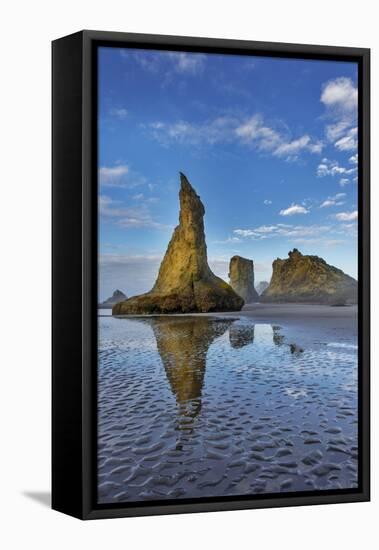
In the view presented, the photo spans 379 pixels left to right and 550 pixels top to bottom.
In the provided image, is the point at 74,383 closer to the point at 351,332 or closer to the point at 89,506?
the point at 89,506

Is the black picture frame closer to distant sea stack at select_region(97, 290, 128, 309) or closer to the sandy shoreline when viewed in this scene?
distant sea stack at select_region(97, 290, 128, 309)

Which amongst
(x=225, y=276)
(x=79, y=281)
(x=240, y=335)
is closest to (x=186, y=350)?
(x=240, y=335)

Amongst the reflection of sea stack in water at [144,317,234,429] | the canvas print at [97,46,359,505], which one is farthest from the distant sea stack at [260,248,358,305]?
the reflection of sea stack in water at [144,317,234,429]

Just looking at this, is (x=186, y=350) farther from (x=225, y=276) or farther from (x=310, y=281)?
(x=310, y=281)

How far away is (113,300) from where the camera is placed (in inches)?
220

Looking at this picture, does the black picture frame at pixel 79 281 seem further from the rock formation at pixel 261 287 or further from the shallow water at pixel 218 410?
the rock formation at pixel 261 287

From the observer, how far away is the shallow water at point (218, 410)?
5492 millimetres

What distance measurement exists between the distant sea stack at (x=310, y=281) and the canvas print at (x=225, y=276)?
0.01 m

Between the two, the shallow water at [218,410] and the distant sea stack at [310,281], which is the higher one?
the distant sea stack at [310,281]

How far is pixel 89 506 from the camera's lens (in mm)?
5344

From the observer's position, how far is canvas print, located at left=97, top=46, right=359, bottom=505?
5.57 m

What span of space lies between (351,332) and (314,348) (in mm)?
321

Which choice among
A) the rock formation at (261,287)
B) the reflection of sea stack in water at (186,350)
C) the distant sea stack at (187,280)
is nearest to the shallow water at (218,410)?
the reflection of sea stack in water at (186,350)

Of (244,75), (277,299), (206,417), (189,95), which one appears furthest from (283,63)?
(206,417)
